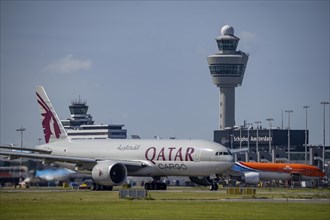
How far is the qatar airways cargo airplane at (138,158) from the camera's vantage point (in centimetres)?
10356

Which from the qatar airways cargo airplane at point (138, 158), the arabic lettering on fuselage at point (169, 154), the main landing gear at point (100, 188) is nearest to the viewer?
the qatar airways cargo airplane at point (138, 158)

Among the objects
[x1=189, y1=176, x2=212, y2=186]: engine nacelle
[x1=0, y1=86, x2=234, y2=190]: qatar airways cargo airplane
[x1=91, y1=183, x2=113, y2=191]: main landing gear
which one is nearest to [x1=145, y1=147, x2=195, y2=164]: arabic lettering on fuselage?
[x1=0, y1=86, x2=234, y2=190]: qatar airways cargo airplane

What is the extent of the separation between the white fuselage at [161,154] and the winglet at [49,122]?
273 centimetres

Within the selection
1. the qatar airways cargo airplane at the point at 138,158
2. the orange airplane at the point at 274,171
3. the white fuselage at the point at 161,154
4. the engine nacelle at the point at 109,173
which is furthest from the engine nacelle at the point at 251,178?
the engine nacelle at the point at 109,173

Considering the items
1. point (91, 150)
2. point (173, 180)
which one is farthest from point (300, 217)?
point (173, 180)

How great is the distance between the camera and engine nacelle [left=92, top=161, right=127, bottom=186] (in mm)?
103625

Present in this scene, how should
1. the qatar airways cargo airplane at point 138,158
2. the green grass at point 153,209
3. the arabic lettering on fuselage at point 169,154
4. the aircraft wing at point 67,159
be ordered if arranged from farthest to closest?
the aircraft wing at point 67,159
the arabic lettering on fuselage at point 169,154
the qatar airways cargo airplane at point 138,158
the green grass at point 153,209

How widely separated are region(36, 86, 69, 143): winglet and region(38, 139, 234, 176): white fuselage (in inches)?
107

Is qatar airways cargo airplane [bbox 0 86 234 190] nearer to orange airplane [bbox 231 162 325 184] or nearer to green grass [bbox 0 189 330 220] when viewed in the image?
green grass [bbox 0 189 330 220]

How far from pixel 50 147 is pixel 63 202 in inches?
1680

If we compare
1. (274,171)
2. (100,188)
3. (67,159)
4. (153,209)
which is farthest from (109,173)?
(274,171)

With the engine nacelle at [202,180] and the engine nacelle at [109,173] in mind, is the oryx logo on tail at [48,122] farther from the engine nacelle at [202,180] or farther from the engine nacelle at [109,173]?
the engine nacelle at [202,180]

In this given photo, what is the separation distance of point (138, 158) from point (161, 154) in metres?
4.06

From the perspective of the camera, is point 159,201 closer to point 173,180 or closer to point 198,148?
point 198,148
